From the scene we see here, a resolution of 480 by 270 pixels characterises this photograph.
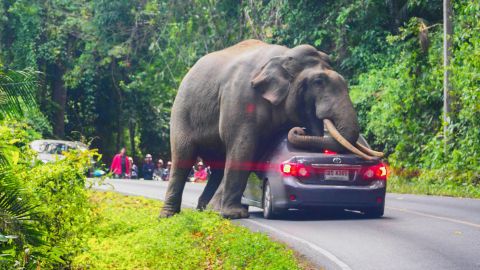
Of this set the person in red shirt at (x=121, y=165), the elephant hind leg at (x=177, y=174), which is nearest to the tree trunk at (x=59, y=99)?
the person in red shirt at (x=121, y=165)

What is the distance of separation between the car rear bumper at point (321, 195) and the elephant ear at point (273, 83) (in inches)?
57.3

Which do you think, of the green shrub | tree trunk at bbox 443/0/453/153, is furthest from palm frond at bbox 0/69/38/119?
tree trunk at bbox 443/0/453/153

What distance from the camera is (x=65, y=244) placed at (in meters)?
14.0

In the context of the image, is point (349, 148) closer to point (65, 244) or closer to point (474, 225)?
point (474, 225)

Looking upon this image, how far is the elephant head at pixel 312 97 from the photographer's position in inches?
689

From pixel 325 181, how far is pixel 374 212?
1228 millimetres

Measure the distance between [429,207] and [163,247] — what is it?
25.4 ft

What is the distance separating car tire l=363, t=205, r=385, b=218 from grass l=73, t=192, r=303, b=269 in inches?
92.4

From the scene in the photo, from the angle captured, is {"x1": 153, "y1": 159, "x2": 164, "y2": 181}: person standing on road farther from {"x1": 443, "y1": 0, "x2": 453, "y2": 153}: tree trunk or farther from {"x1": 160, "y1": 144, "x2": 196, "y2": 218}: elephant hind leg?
{"x1": 160, "y1": 144, "x2": 196, "y2": 218}: elephant hind leg

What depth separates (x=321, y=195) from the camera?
17062 mm

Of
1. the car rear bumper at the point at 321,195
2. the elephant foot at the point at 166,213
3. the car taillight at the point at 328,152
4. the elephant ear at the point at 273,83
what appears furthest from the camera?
the elephant foot at the point at 166,213

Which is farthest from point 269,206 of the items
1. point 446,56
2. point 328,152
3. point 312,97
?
point 446,56

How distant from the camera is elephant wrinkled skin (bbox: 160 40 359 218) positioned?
17734mm

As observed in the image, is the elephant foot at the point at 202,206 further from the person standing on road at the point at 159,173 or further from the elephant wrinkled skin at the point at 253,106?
the person standing on road at the point at 159,173
